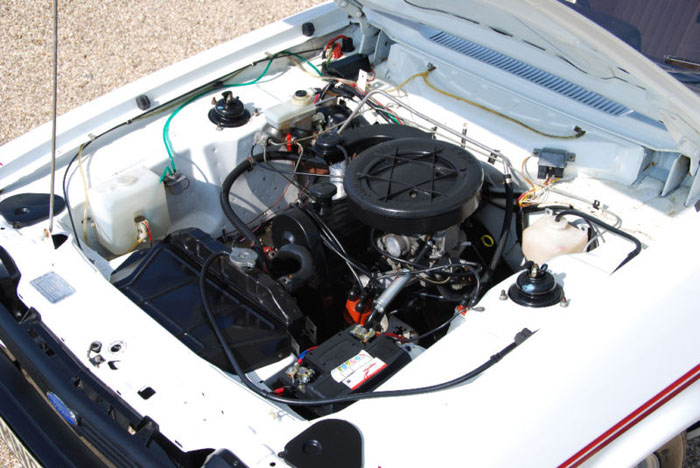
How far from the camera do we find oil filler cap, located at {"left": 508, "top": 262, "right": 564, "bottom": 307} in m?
1.82

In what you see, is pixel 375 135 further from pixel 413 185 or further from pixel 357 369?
pixel 357 369

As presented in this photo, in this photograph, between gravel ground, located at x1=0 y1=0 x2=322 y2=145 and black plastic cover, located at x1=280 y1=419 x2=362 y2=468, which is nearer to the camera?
black plastic cover, located at x1=280 y1=419 x2=362 y2=468

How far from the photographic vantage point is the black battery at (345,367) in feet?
5.67

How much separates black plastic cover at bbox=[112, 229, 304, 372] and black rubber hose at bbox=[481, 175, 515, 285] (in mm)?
642

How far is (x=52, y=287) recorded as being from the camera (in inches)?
77.3

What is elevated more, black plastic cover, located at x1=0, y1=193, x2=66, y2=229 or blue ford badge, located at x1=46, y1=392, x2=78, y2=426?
black plastic cover, located at x1=0, y1=193, x2=66, y2=229

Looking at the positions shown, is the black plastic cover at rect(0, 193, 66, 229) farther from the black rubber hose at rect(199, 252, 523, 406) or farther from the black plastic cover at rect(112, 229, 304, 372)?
the black rubber hose at rect(199, 252, 523, 406)

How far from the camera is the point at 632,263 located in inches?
66.4

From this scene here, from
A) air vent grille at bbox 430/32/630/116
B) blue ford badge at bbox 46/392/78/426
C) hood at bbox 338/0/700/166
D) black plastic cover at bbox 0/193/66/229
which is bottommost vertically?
blue ford badge at bbox 46/392/78/426

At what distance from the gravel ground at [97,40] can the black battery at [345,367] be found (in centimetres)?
373

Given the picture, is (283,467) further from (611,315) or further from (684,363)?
(684,363)

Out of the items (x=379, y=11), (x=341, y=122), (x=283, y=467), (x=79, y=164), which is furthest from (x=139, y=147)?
(x=283, y=467)

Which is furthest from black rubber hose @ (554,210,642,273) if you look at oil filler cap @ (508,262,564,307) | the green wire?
the green wire

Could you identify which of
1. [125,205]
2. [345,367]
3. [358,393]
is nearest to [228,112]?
[125,205]
